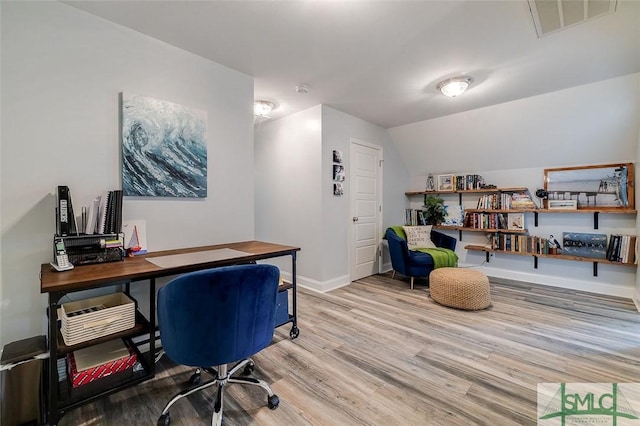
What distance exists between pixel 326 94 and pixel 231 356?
2960 millimetres

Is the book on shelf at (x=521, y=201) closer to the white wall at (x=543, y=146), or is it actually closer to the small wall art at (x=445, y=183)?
the white wall at (x=543, y=146)

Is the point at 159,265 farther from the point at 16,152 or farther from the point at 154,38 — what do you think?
the point at 154,38

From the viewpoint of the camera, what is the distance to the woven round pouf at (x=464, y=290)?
2.97 meters

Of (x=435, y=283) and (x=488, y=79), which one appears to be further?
(x=435, y=283)

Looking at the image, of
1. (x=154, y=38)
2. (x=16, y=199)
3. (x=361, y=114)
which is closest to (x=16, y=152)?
(x=16, y=199)

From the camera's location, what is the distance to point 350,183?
4066 millimetres

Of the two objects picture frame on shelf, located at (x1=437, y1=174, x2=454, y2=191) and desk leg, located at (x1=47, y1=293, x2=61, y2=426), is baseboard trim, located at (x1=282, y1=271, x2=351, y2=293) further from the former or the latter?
desk leg, located at (x1=47, y1=293, x2=61, y2=426)

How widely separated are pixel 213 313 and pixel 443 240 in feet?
12.9

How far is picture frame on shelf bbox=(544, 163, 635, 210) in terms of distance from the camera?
11.2 feet

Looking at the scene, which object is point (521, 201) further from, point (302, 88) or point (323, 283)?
point (302, 88)

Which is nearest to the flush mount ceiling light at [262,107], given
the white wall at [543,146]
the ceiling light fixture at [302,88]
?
the ceiling light fixture at [302,88]

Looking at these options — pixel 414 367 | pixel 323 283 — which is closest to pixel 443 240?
pixel 323 283

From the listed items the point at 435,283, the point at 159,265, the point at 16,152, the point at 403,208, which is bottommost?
the point at 435,283

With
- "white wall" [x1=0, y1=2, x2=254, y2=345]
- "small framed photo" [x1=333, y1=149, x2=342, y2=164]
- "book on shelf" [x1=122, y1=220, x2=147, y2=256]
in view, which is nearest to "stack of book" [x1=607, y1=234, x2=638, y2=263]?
"small framed photo" [x1=333, y1=149, x2=342, y2=164]
